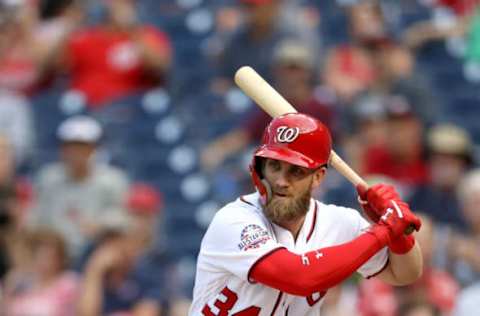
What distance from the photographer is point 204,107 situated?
9266mm

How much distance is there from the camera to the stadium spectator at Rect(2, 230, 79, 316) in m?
7.21

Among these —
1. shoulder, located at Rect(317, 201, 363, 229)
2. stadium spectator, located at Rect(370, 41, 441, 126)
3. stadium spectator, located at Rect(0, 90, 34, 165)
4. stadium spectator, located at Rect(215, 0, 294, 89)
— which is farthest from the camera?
stadium spectator, located at Rect(0, 90, 34, 165)

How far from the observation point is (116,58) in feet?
29.5

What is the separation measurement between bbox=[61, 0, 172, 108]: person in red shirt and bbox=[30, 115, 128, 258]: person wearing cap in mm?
865

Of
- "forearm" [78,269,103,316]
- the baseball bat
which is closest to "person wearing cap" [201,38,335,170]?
"forearm" [78,269,103,316]

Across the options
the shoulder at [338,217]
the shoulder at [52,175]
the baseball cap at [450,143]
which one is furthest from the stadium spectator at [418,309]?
the shoulder at [52,175]

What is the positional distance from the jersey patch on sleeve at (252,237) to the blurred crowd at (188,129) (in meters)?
2.17

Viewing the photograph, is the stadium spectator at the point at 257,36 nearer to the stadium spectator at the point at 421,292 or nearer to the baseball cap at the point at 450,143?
the baseball cap at the point at 450,143

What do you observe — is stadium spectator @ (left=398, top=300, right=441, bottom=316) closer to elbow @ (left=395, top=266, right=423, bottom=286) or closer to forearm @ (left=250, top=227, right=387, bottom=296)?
elbow @ (left=395, top=266, right=423, bottom=286)

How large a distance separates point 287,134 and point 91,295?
291cm

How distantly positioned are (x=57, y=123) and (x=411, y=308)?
373 cm

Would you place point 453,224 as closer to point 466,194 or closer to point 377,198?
point 466,194

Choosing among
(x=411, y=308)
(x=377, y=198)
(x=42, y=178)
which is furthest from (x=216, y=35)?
(x=377, y=198)

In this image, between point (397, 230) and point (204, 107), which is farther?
point (204, 107)
